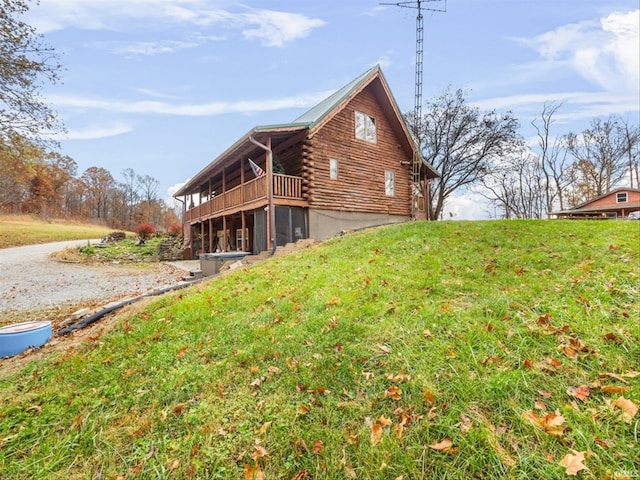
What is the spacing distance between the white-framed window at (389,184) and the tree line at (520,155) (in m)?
4.75

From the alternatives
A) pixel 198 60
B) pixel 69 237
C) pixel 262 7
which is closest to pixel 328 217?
pixel 262 7

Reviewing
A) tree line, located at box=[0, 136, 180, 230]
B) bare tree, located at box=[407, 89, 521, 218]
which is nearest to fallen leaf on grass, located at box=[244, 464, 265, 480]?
bare tree, located at box=[407, 89, 521, 218]

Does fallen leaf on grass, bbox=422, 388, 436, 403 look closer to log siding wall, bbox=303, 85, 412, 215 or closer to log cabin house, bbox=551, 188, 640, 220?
log siding wall, bbox=303, 85, 412, 215

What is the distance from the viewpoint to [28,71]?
369 inches

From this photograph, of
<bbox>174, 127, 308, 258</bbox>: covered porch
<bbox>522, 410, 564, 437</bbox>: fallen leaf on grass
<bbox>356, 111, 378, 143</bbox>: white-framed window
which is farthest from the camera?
<bbox>356, 111, 378, 143</bbox>: white-framed window

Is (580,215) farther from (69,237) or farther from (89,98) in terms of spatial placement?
(69,237)

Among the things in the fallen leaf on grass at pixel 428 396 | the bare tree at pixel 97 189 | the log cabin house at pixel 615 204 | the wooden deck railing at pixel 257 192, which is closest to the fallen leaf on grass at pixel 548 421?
the fallen leaf on grass at pixel 428 396

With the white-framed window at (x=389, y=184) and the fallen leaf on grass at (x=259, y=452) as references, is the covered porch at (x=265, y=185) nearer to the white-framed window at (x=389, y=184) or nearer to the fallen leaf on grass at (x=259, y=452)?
the white-framed window at (x=389, y=184)

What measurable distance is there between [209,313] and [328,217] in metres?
9.34

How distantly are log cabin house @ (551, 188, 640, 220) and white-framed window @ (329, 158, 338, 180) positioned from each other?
24.7 m

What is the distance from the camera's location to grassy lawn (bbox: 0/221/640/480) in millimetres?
2064

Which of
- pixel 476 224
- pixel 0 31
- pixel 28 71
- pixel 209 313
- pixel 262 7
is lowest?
pixel 209 313

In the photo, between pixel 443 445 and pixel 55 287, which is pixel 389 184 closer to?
pixel 55 287

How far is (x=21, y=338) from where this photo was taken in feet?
15.6
